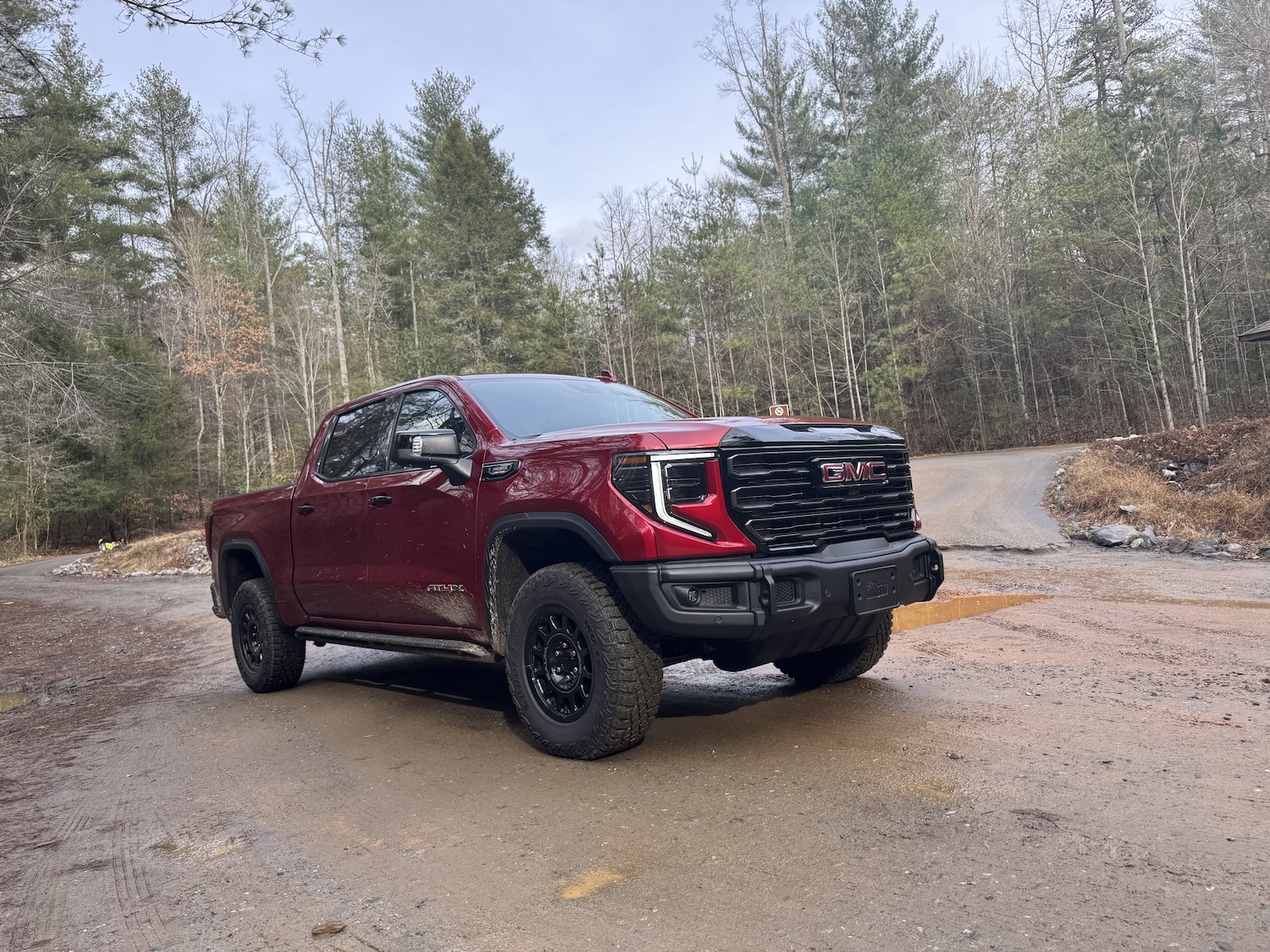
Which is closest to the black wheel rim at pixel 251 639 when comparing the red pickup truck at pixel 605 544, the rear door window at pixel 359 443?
the red pickup truck at pixel 605 544

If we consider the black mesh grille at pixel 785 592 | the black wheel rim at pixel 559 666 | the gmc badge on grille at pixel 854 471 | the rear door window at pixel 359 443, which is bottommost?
the black wheel rim at pixel 559 666

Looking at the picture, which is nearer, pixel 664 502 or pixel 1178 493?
pixel 664 502

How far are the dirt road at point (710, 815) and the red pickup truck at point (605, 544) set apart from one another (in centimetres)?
50

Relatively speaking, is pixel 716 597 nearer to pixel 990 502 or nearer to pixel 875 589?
pixel 875 589

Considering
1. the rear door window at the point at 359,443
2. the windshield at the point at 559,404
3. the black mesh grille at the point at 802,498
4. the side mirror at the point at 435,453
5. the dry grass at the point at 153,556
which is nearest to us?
the black mesh grille at the point at 802,498

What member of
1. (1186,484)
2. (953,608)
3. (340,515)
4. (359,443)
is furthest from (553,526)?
(1186,484)

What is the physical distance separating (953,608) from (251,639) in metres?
6.15

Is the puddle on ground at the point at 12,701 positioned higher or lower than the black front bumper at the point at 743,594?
lower

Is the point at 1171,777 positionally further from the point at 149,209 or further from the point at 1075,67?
the point at 149,209

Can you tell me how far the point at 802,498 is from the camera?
13.3ft

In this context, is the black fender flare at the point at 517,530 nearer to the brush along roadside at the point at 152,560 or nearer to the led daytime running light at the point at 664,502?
the led daytime running light at the point at 664,502

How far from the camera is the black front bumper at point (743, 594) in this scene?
3707 mm

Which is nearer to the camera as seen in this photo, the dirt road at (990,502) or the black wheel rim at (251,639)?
the black wheel rim at (251,639)

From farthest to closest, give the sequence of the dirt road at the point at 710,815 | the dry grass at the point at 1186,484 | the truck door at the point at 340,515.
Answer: the dry grass at the point at 1186,484 < the truck door at the point at 340,515 < the dirt road at the point at 710,815
